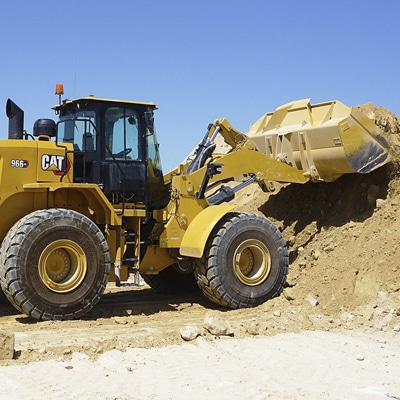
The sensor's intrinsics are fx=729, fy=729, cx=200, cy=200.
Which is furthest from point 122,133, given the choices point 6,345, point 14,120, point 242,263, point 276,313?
point 6,345

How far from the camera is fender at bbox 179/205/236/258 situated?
9602 mm

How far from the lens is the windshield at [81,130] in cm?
962

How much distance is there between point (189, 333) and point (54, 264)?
6.63ft

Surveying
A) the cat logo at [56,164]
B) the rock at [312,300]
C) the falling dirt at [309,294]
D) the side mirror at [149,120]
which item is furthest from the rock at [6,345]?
the rock at [312,300]

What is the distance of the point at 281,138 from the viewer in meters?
11.8

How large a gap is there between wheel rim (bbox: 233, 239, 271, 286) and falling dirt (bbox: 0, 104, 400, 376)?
1.33ft

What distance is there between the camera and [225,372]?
6.76 metres

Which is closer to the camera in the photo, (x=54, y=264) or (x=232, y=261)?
(x=54, y=264)

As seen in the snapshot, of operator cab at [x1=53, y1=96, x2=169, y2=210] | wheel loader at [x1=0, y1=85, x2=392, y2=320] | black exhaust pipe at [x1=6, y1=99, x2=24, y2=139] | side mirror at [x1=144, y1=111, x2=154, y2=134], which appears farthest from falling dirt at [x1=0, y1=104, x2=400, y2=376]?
side mirror at [x1=144, y1=111, x2=154, y2=134]

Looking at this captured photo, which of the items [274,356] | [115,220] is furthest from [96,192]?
[274,356]

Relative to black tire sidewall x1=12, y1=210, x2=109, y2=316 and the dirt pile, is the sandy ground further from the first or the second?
black tire sidewall x1=12, y1=210, x2=109, y2=316

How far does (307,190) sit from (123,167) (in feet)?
13.3

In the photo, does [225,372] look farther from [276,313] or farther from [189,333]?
[276,313]

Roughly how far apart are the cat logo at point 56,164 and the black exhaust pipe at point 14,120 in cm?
61
